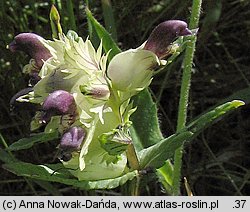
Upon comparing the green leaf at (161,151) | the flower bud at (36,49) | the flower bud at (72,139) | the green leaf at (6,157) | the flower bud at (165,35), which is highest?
the flower bud at (36,49)

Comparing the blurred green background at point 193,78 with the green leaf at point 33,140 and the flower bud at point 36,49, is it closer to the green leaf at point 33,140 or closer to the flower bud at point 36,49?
the green leaf at point 33,140

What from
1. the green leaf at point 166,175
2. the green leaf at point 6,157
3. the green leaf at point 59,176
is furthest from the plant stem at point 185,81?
the green leaf at point 6,157

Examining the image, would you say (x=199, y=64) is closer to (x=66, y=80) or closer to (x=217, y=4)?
(x=217, y=4)

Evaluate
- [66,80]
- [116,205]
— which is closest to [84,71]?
[66,80]

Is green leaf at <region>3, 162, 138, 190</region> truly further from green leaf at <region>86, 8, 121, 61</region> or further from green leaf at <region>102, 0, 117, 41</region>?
green leaf at <region>102, 0, 117, 41</region>

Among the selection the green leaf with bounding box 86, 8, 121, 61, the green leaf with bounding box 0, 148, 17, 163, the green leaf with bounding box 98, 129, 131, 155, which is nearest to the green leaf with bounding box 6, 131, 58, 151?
the green leaf with bounding box 0, 148, 17, 163
